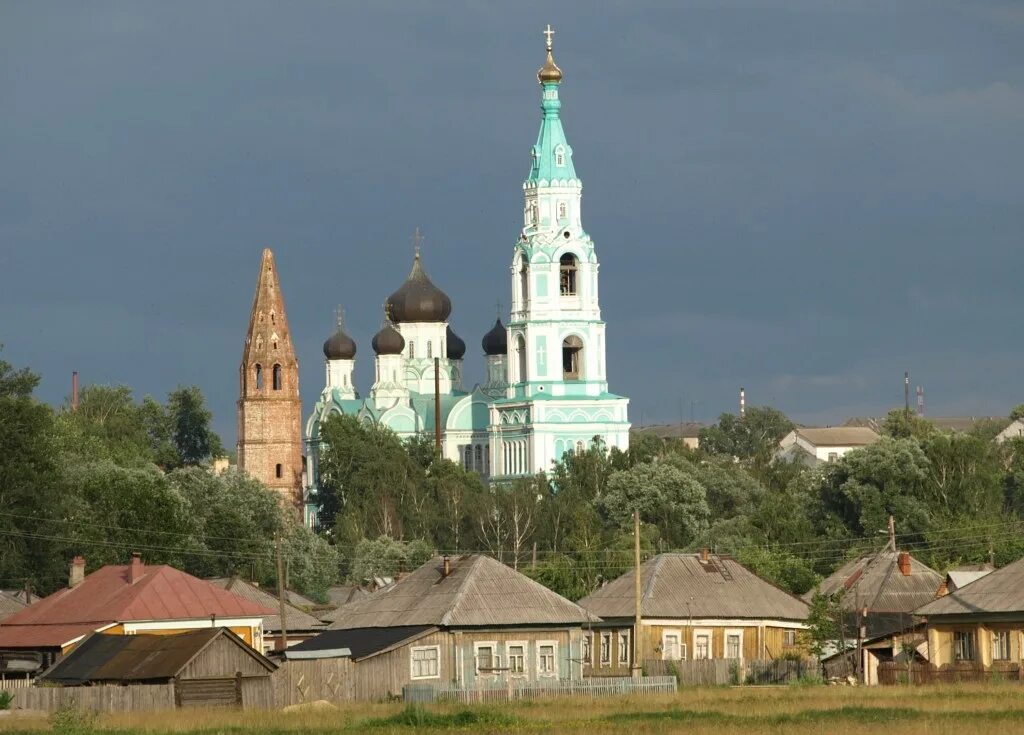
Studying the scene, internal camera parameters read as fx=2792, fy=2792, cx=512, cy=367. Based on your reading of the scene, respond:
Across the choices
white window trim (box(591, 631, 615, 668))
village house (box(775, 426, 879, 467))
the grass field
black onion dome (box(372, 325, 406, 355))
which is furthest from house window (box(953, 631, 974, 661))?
village house (box(775, 426, 879, 467))

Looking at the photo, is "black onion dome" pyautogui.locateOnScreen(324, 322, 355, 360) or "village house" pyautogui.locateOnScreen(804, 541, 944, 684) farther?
"black onion dome" pyautogui.locateOnScreen(324, 322, 355, 360)

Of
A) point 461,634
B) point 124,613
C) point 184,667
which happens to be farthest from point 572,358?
point 184,667

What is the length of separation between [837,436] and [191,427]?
58.5 m

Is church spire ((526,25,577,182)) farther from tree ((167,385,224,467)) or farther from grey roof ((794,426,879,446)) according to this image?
grey roof ((794,426,879,446))

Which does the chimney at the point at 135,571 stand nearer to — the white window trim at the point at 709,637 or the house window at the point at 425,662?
the house window at the point at 425,662

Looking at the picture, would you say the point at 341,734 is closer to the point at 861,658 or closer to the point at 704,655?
the point at 861,658

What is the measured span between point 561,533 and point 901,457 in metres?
13.2

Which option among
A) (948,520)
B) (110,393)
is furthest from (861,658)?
(110,393)

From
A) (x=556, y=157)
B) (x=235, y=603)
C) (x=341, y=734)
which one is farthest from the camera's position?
(x=556, y=157)

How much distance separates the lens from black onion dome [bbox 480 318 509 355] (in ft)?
496

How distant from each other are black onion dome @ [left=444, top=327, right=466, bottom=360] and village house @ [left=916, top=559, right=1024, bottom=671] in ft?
321

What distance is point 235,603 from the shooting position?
60594 millimetres

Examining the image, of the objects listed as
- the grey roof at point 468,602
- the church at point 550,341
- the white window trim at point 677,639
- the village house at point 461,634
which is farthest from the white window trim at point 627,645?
the church at point 550,341

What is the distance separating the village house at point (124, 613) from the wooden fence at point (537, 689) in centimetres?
658
